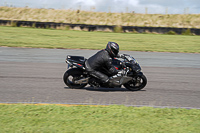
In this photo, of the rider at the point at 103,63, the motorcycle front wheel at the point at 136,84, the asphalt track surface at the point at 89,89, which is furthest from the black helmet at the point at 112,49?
the asphalt track surface at the point at 89,89

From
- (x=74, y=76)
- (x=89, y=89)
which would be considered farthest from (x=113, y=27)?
(x=74, y=76)

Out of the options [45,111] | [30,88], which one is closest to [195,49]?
[30,88]

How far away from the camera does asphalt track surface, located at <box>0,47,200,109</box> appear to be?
7.23 meters

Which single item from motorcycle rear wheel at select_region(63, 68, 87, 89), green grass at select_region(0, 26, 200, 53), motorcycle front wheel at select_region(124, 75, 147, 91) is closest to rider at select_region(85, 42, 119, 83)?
motorcycle rear wheel at select_region(63, 68, 87, 89)

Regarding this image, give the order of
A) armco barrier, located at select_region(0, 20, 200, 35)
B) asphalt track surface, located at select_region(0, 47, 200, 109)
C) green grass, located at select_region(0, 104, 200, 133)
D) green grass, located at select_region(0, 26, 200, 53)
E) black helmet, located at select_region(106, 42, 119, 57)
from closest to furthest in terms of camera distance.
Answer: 1. green grass, located at select_region(0, 104, 200, 133)
2. asphalt track surface, located at select_region(0, 47, 200, 109)
3. black helmet, located at select_region(106, 42, 119, 57)
4. green grass, located at select_region(0, 26, 200, 53)
5. armco barrier, located at select_region(0, 20, 200, 35)

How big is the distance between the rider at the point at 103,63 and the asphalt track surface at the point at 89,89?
19.5 inches

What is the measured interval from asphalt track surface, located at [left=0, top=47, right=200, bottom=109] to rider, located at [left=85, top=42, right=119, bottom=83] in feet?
1.63

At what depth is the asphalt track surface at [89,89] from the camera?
23.7 feet

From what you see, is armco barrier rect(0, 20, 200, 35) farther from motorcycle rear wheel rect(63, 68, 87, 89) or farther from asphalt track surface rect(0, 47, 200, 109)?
motorcycle rear wheel rect(63, 68, 87, 89)

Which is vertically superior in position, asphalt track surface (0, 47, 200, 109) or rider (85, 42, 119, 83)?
rider (85, 42, 119, 83)

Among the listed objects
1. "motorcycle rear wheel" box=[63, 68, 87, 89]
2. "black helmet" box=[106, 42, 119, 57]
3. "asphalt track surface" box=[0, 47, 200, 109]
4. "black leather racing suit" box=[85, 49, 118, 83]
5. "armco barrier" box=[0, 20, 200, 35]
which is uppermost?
"armco barrier" box=[0, 20, 200, 35]

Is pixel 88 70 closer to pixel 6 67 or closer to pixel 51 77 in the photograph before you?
pixel 51 77

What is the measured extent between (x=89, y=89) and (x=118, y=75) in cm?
103

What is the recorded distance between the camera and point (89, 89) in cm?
862
